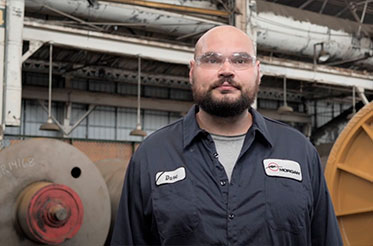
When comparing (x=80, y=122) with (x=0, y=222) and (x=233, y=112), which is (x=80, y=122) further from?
(x=233, y=112)

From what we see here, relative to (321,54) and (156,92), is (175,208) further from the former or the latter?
(156,92)

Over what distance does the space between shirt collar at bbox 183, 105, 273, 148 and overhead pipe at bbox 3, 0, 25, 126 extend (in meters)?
6.78

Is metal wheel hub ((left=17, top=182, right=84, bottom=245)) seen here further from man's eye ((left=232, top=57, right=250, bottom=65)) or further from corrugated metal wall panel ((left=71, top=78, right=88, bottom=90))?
corrugated metal wall panel ((left=71, top=78, right=88, bottom=90))

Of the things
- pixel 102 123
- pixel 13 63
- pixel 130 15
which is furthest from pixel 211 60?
pixel 102 123

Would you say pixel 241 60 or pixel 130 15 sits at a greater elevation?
pixel 130 15

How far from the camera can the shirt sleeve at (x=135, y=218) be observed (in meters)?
2.31

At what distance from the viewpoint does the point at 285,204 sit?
2.19 m

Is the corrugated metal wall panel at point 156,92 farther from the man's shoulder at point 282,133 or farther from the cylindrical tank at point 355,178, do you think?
the man's shoulder at point 282,133

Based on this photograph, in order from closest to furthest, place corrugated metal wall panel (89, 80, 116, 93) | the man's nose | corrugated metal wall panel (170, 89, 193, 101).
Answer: the man's nose
corrugated metal wall panel (89, 80, 116, 93)
corrugated metal wall panel (170, 89, 193, 101)

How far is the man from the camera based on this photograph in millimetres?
2152

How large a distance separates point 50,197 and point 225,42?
3.72m

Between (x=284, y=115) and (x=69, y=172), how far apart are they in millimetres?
16540

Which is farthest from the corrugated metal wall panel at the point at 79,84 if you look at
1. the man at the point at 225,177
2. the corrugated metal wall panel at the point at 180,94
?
the man at the point at 225,177

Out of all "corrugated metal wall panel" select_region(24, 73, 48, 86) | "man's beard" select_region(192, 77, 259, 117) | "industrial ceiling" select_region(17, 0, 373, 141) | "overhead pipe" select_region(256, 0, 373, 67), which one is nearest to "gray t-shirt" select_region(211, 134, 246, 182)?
"man's beard" select_region(192, 77, 259, 117)
